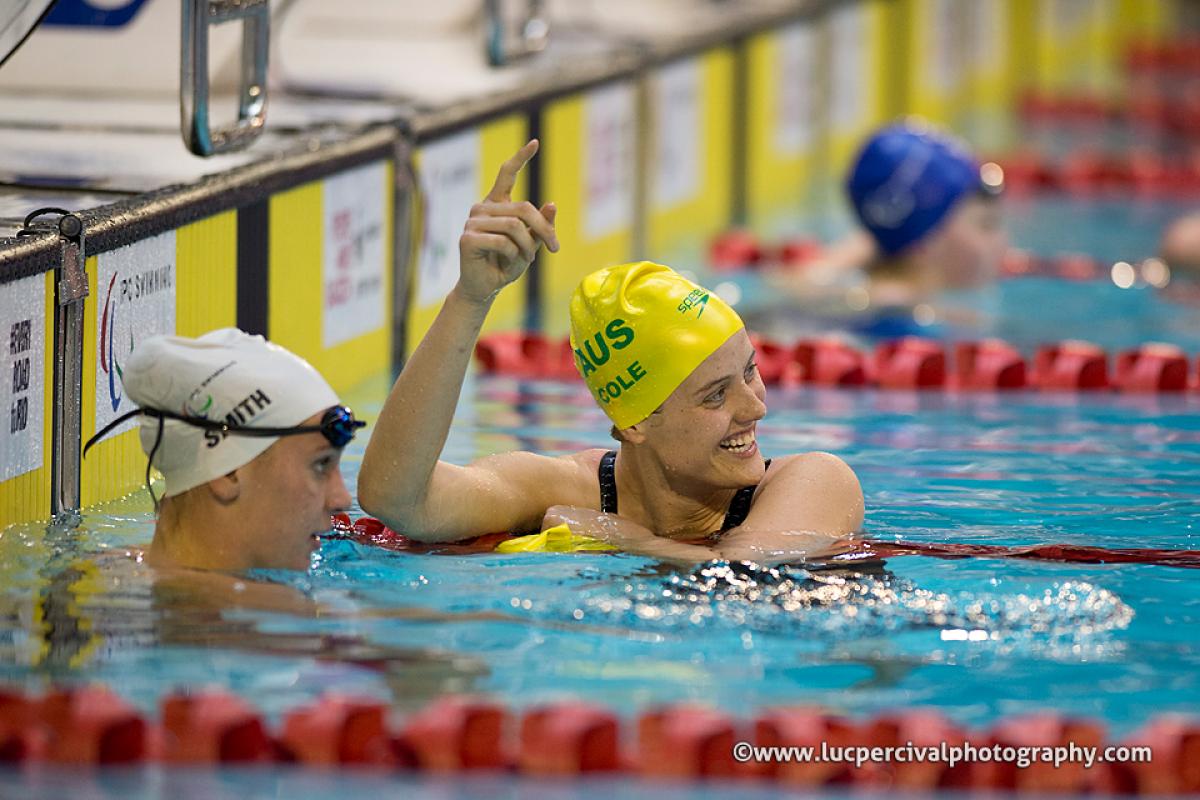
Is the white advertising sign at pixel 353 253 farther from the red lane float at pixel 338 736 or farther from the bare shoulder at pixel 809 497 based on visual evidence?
the red lane float at pixel 338 736

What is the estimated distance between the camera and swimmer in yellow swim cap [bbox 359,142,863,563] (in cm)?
387

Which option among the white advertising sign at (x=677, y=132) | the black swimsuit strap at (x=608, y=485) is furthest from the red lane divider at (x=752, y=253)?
the black swimsuit strap at (x=608, y=485)

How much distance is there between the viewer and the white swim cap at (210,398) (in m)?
3.65

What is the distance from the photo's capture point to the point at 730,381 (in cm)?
411

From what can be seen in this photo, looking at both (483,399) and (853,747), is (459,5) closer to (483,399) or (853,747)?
(483,399)

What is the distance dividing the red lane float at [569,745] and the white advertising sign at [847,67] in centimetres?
858

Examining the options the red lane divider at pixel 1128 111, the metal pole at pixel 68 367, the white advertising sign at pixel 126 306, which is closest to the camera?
the metal pole at pixel 68 367

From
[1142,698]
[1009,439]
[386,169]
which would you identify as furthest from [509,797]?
[386,169]

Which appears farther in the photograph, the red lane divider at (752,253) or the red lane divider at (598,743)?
the red lane divider at (752,253)

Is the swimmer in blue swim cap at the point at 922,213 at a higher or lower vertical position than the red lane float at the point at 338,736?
higher

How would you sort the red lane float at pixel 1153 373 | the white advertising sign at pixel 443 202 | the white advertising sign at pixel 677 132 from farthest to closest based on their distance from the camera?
1. the white advertising sign at pixel 677 132
2. the white advertising sign at pixel 443 202
3. the red lane float at pixel 1153 373

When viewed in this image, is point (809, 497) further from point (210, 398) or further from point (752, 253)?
point (752, 253)

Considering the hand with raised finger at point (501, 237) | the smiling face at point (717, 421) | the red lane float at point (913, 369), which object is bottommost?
the red lane float at point (913, 369)

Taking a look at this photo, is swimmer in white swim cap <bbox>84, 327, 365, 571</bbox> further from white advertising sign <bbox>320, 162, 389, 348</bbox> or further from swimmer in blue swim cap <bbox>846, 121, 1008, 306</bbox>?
swimmer in blue swim cap <bbox>846, 121, 1008, 306</bbox>
